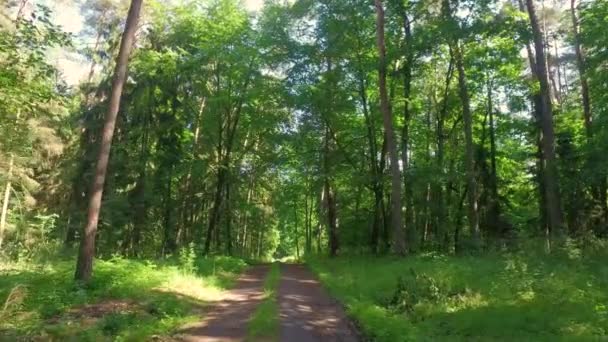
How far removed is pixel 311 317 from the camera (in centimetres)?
1022

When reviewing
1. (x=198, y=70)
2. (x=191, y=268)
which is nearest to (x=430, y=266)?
(x=191, y=268)

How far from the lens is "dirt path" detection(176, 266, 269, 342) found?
8.29 metres

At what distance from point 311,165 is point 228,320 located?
69.5ft

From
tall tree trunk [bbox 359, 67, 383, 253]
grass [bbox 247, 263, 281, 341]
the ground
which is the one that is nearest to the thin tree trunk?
tall tree trunk [bbox 359, 67, 383, 253]

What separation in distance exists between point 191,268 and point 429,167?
14.1 metres

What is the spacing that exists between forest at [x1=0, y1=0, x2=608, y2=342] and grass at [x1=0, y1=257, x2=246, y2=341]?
8 centimetres

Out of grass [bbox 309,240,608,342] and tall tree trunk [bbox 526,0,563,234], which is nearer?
grass [bbox 309,240,608,342]

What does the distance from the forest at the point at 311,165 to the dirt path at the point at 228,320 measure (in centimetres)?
10

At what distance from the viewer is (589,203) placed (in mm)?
24531

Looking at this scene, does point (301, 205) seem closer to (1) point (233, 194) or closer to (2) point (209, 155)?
(1) point (233, 194)

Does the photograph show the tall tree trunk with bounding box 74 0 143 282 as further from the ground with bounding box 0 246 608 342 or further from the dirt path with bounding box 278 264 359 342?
the dirt path with bounding box 278 264 359 342

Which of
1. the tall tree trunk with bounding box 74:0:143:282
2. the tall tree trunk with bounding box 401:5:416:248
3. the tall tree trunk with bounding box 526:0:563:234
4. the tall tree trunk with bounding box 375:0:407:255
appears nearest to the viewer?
the tall tree trunk with bounding box 74:0:143:282

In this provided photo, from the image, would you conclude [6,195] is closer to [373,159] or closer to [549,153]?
[373,159]

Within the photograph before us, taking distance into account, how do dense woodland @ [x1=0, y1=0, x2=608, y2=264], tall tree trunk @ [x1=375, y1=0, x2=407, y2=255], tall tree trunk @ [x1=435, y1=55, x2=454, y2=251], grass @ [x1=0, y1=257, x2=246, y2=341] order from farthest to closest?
tall tree trunk @ [x1=435, y1=55, x2=454, y2=251], dense woodland @ [x1=0, y1=0, x2=608, y2=264], tall tree trunk @ [x1=375, y1=0, x2=407, y2=255], grass @ [x1=0, y1=257, x2=246, y2=341]
